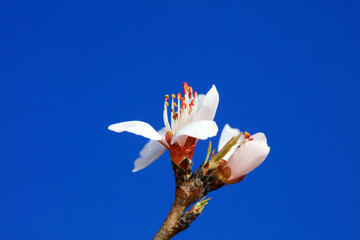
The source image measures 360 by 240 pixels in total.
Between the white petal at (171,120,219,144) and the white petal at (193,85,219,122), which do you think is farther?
the white petal at (193,85,219,122)

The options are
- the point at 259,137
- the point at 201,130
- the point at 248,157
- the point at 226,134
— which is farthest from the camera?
the point at 226,134

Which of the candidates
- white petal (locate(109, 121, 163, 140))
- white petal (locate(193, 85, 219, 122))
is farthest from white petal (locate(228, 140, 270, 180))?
white petal (locate(109, 121, 163, 140))

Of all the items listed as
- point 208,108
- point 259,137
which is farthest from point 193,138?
point 259,137

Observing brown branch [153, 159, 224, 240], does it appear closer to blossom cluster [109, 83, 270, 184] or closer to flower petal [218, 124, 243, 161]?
blossom cluster [109, 83, 270, 184]

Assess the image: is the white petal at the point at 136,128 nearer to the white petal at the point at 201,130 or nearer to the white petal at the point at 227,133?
the white petal at the point at 201,130

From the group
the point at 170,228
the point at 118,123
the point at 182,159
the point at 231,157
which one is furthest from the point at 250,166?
the point at 118,123

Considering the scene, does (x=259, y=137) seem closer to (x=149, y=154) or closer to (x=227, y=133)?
(x=227, y=133)
